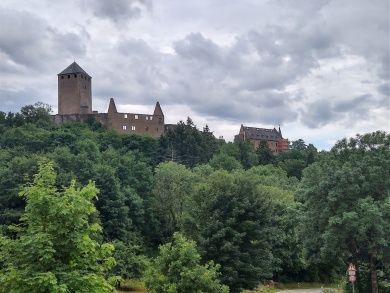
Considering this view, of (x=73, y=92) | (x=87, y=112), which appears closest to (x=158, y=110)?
(x=87, y=112)

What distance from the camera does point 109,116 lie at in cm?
12000

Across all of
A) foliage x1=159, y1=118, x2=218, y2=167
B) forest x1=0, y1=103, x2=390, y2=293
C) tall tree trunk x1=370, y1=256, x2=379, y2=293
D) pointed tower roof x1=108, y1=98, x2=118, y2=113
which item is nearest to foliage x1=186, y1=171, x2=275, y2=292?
forest x1=0, y1=103, x2=390, y2=293

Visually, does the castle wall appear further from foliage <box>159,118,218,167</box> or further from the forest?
the forest

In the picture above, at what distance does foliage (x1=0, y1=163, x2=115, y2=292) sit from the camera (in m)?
11.1

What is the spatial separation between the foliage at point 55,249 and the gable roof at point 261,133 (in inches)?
6092

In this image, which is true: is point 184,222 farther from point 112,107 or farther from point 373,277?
point 112,107

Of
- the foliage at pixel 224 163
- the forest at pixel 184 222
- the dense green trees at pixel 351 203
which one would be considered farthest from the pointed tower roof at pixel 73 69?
the dense green trees at pixel 351 203

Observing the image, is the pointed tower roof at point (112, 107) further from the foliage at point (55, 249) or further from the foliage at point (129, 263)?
the foliage at point (55, 249)

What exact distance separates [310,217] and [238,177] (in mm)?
7296

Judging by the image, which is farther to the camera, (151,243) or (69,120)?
(69,120)

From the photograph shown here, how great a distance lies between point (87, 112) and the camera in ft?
406

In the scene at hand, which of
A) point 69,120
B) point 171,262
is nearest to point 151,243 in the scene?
point 171,262

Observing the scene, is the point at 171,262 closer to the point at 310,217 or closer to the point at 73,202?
the point at 310,217

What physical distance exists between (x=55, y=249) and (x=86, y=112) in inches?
4504
